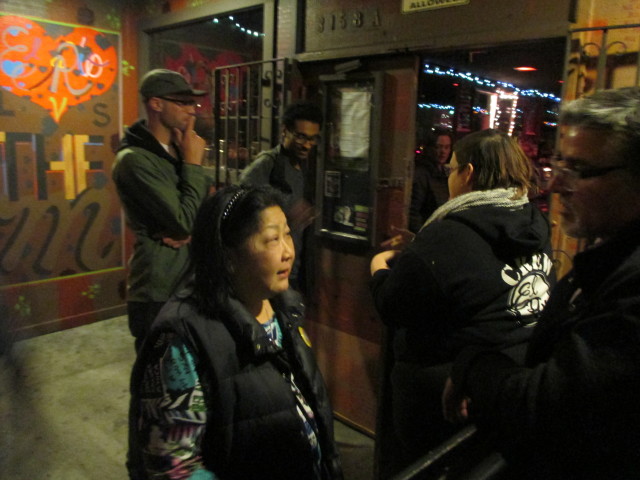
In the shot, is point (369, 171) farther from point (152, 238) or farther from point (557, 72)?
point (557, 72)

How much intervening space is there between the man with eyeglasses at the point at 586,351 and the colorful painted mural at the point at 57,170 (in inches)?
197

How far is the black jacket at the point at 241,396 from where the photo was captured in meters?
1.30

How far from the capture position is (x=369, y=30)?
3457 mm

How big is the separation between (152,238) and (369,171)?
157cm

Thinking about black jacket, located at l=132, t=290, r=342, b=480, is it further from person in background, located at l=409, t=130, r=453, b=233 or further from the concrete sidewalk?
person in background, located at l=409, t=130, r=453, b=233

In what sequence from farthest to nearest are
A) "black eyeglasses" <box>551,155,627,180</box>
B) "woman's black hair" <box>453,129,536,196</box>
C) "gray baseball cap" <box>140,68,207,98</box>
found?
"gray baseball cap" <box>140,68,207,98</box> → "woman's black hair" <box>453,129,536,196</box> → "black eyeglasses" <box>551,155,627,180</box>

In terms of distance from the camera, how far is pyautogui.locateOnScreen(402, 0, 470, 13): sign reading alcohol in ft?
9.89

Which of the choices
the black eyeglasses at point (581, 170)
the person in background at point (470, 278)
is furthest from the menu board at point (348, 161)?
the black eyeglasses at point (581, 170)

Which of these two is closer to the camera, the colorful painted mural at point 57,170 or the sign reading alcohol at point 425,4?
the sign reading alcohol at point 425,4

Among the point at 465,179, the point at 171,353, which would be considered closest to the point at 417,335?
the point at 465,179

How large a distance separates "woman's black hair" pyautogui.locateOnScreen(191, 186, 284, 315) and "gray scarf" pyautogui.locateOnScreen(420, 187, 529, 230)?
88 centimetres

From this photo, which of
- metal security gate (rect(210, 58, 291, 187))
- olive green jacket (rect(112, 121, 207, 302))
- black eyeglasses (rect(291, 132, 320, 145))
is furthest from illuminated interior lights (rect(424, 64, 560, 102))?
olive green jacket (rect(112, 121, 207, 302))

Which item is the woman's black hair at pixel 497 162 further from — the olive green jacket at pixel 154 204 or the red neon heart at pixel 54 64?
the red neon heart at pixel 54 64

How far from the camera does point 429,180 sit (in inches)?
157
